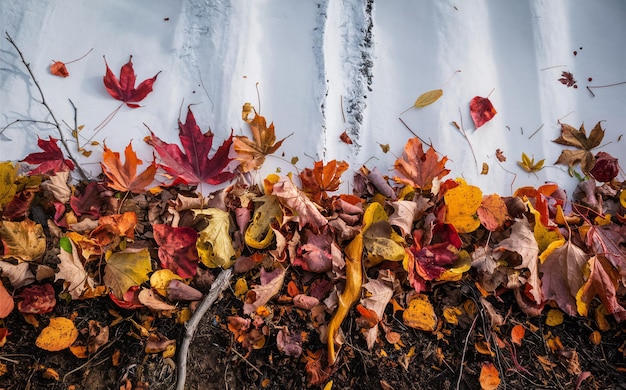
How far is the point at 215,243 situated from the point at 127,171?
0.44 m

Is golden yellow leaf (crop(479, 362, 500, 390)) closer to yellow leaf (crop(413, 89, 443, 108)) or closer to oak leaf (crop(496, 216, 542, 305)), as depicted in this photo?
oak leaf (crop(496, 216, 542, 305))

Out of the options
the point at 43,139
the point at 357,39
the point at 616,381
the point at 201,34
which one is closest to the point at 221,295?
the point at 43,139

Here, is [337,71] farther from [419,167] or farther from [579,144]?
[579,144]

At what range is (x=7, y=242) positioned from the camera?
1.44 m

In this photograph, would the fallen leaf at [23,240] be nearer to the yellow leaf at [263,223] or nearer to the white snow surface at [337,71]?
the white snow surface at [337,71]

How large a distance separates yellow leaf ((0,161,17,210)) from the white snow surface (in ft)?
0.26

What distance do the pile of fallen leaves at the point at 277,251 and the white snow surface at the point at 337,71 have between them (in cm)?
15

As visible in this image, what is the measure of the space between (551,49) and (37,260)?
2.34 meters

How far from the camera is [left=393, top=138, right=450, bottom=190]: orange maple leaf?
5.46 ft

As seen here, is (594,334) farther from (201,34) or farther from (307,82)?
(201,34)

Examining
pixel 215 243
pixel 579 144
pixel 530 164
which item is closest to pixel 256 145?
pixel 215 243

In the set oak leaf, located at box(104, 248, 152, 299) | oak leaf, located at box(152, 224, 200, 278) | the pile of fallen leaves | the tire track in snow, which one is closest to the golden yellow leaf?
the pile of fallen leaves

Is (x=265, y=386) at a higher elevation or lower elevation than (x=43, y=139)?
lower

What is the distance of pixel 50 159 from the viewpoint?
1604mm
